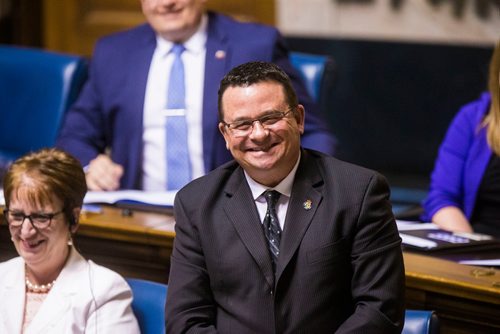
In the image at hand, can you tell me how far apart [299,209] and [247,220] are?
0.40 ft

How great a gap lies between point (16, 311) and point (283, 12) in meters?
3.35

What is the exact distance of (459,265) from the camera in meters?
2.90

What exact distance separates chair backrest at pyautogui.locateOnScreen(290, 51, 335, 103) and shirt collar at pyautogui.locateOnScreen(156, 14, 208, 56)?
14.4 inches

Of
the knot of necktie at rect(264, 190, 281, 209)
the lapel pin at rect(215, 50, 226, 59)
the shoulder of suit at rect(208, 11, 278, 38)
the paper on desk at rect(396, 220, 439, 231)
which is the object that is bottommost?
the paper on desk at rect(396, 220, 439, 231)

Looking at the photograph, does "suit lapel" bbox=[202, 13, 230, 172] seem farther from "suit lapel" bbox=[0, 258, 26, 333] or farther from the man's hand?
"suit lapel" bbox=[0, 258, 26, 333]

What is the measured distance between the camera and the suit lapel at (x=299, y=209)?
2.46m

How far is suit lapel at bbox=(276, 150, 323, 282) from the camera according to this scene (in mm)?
2455

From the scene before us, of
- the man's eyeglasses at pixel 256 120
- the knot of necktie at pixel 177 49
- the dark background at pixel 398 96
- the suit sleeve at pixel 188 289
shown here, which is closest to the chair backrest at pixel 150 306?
the suit sleeve at pixel 188 289

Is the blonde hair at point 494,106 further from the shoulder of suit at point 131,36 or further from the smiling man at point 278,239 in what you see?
the shoulder of suit at point 131,36

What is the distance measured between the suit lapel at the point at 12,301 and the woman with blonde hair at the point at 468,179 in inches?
57.0

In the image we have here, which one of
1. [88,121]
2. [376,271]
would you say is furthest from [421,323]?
[88,121]

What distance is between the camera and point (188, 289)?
252cm

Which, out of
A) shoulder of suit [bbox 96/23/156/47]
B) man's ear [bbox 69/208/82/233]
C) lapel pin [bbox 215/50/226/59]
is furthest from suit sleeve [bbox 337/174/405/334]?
shoulder of suit [bbox 96/23/156/47]

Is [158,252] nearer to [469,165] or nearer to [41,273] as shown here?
[41,273]
